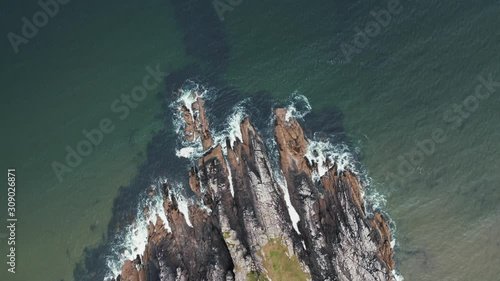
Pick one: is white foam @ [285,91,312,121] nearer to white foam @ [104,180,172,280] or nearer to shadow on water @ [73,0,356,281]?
shadow on water @ [73,0,356,281]

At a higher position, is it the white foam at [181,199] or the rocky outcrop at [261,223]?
the white foam at [181,199]

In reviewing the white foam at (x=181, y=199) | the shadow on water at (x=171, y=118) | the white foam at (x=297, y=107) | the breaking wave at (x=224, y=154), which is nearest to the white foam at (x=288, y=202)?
the breaking wave at (x=224, y=154)

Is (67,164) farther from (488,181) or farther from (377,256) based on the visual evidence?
(488,181)

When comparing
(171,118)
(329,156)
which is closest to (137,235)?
(171,118)

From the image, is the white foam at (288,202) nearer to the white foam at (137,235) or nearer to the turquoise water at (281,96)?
the turquoise water at (281,96)

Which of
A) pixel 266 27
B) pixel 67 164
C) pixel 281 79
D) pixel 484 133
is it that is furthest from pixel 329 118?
pixel 67 164

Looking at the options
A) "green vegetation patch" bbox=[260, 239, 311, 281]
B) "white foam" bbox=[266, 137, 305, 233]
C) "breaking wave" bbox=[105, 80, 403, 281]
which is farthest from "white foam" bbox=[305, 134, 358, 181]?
"green vegetation patch" bbox=[260, 239, 311, 281]
